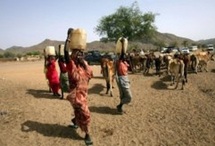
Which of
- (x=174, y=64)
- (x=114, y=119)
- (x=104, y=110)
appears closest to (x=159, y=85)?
(x=174, y=64)

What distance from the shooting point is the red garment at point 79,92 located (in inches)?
291

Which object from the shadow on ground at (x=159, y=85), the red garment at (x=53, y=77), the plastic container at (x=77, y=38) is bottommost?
the shadow on ground at (x=159, y=85)

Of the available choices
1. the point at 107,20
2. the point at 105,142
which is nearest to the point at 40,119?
the point at 105,142

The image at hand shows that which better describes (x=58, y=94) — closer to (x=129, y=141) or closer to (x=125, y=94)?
(x=125, y=94)

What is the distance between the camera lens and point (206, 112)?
1034 centimetres

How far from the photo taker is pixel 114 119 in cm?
942

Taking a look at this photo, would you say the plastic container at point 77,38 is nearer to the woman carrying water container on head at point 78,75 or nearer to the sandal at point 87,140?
the woman carrying water container on head at point 78,75

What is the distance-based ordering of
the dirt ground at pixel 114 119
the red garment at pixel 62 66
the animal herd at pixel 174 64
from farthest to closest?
the animal herd at pixel 174 64, the red garment at pixel 62 66, the dirt ground at pixel 114 119

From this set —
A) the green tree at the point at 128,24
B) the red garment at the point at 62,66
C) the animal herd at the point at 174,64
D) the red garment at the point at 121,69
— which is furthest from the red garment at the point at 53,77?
the green tree at the point at 128,24

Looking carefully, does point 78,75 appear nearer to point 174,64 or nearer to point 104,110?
point 104,110

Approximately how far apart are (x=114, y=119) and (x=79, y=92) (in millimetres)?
2328

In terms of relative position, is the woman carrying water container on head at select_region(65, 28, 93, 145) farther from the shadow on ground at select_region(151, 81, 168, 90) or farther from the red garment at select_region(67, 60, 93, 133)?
the shadow on ground at select_region(151, 81, 168, 90)

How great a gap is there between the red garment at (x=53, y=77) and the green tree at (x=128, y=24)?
3750 cm

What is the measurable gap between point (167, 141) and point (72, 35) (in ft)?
11.0
